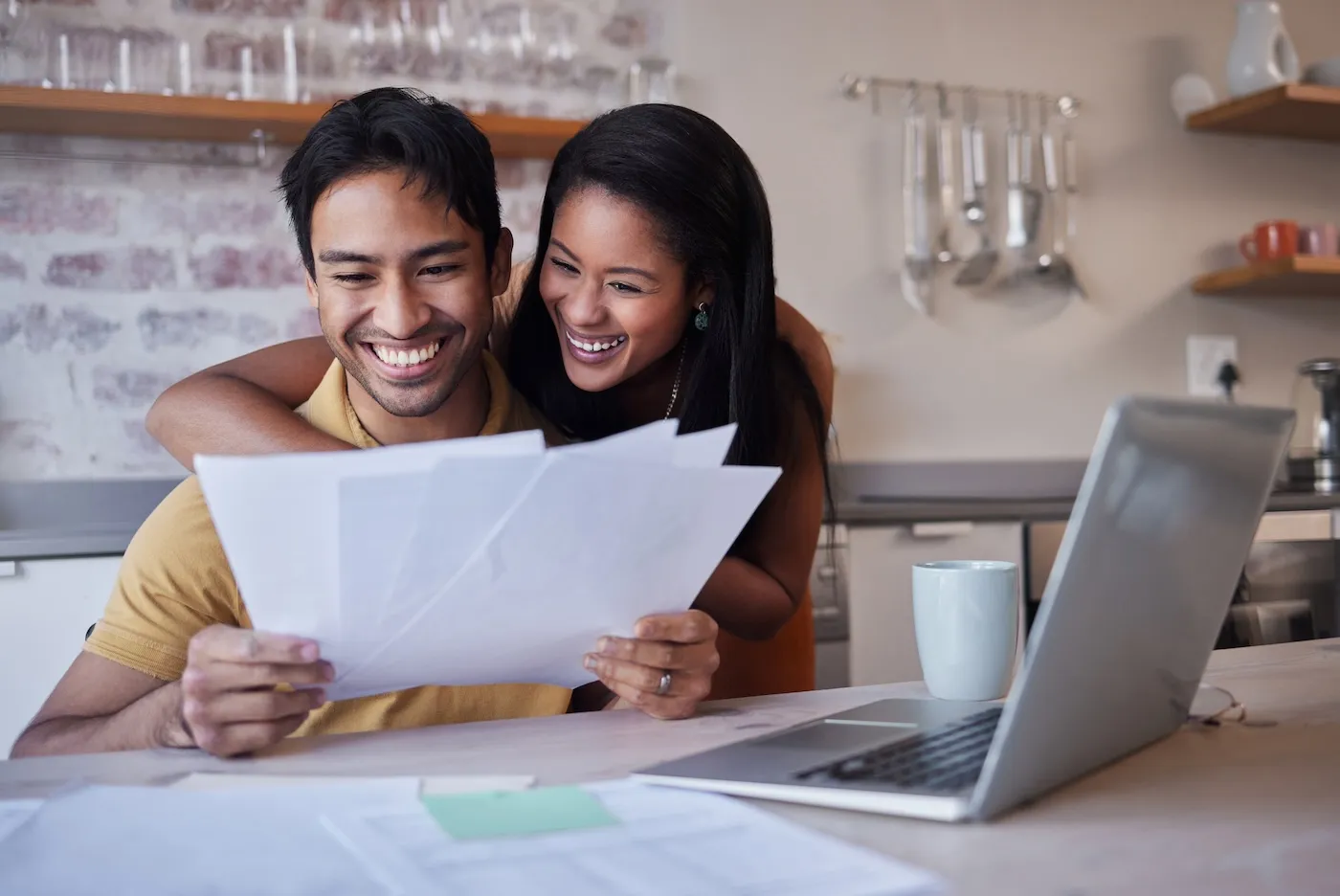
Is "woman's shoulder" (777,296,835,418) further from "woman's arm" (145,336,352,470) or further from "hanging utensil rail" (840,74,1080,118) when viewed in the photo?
"hanging utensil rail" (840,74,1080,118)

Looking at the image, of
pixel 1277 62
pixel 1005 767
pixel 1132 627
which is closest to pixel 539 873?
pixel 1005 767

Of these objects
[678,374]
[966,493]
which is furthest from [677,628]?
[966,493]

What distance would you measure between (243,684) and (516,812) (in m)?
0.23

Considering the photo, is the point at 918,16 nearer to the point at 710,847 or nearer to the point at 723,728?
the point at 723,728

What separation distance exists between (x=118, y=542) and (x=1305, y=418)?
3.00m

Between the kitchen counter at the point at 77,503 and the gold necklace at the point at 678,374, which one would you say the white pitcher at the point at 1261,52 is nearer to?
the gold necklace at the point at 678,374

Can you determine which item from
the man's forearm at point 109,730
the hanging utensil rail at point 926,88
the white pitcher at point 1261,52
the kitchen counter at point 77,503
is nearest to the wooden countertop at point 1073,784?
the man's forearm at point 109,730

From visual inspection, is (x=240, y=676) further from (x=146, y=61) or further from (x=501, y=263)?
(x=146, y=61)

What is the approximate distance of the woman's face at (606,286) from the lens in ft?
4.61

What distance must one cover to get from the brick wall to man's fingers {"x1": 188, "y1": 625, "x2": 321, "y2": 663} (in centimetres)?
198

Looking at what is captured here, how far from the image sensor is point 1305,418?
3518 millimetres

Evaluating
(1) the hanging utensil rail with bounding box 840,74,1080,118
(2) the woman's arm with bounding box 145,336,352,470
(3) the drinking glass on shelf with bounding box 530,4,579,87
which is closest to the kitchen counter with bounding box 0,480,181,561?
(2) the woman's arm with bounding box 145,336,352,470

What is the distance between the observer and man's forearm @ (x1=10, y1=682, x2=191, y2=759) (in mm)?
942

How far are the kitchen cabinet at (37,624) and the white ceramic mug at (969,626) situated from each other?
1.55 m
